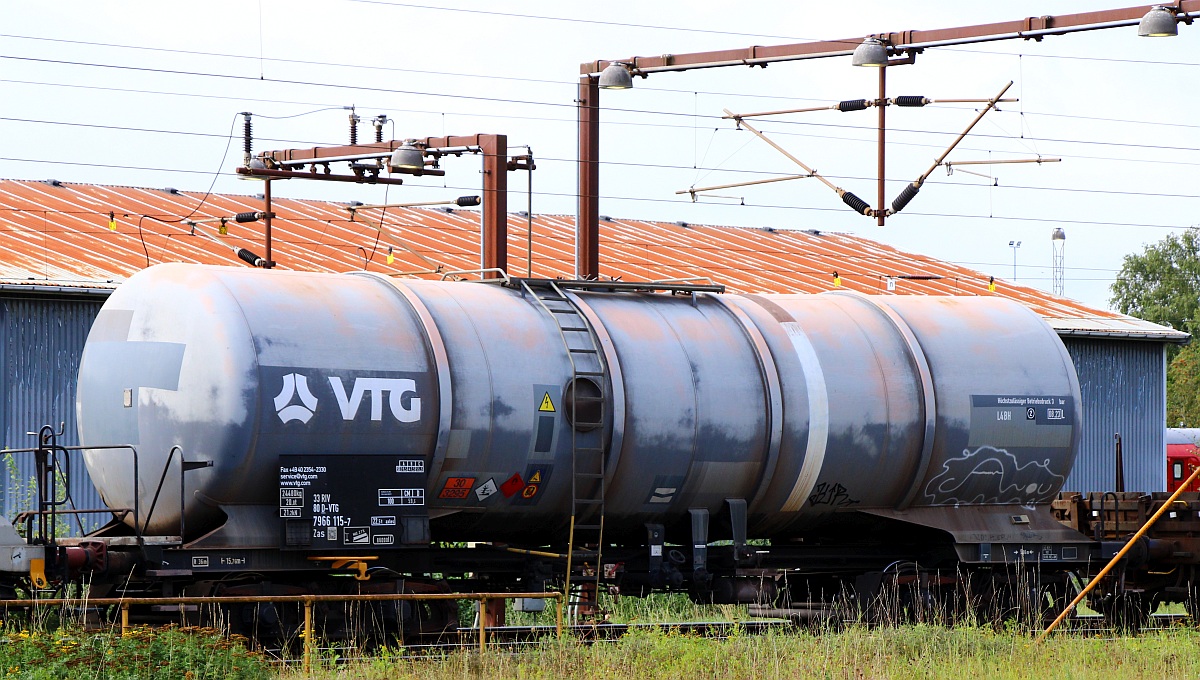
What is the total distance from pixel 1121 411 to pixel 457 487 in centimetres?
2446

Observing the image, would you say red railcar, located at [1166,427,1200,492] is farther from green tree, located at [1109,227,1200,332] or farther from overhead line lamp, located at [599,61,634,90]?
green tree, located at [1109,227,1200,332]

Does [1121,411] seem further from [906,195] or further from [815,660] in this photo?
[815,660]

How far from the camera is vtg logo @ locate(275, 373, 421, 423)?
12766 millimetres

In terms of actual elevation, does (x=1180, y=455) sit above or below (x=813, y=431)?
below

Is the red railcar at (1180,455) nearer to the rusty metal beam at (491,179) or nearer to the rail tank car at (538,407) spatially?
the rusty metal beam at (491,179)

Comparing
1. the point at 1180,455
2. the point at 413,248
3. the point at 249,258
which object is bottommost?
the point at 1180,455

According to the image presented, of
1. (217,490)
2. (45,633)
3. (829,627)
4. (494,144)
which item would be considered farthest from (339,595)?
(494,144)

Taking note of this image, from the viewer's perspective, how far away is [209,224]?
32.7m

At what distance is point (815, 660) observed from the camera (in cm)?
1215

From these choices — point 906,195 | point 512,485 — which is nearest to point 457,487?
point 512,485

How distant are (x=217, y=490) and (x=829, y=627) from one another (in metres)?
6.17

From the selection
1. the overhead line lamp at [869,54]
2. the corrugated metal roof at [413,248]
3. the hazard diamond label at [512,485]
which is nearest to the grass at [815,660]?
the hazard diamond label at [512,485]

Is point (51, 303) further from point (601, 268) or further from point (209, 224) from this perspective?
point (601, 268)

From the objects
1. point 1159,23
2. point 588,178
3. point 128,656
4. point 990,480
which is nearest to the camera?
point 128,656
